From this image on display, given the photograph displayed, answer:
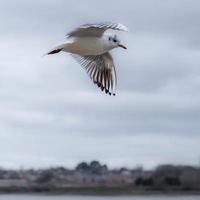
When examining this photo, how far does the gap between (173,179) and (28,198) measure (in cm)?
852

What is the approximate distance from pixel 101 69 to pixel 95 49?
87 cm

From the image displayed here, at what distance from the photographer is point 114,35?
1077cm

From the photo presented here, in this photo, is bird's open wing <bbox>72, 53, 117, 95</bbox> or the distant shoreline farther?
the distant shoreline

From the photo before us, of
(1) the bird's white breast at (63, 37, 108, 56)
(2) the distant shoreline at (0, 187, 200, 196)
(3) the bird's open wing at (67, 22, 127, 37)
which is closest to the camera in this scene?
(3) the bird's open wing at (67, 22, 127, 37)

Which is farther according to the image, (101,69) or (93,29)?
(101,69)

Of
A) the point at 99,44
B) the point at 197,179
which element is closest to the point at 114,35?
the point at 99,44

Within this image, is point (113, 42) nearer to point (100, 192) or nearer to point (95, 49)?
point (95, 49)

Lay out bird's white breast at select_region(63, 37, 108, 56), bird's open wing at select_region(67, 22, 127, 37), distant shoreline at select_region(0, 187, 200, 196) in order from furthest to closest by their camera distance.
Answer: distant shoreline at select_region(0, 187, 200, 196) → bird's white breast at select_region(63, 37, 108, 56) → bird's open wing at select_region(67, 22, 127, 37)

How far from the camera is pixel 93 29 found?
10.4 metres

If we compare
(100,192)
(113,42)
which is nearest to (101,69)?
(113,42)

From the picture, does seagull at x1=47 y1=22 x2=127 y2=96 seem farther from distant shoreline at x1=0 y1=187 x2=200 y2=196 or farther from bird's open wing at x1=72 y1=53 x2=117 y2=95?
distant shoreline at x1=0 y1=187 x2=200 y2=196

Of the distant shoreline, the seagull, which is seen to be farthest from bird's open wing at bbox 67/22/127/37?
the distant shoreline

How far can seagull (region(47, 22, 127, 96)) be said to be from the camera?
395 inches

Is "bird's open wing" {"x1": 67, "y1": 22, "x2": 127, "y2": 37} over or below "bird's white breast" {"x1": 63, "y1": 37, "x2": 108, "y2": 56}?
over
